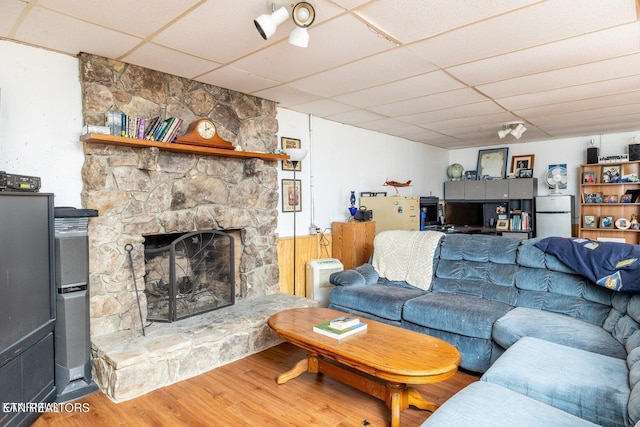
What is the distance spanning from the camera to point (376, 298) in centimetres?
334

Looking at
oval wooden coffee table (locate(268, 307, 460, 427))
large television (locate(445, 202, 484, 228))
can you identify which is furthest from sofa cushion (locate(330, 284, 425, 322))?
large television (locate(445, 202, 484, 228))

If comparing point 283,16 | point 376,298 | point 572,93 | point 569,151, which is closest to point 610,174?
point 569,151

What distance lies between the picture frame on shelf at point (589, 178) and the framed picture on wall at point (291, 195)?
4606 mm

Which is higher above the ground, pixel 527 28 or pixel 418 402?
pixel 527 28

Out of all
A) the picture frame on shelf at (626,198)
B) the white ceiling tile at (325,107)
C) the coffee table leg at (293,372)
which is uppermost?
the white ceiling tile at (325,107)

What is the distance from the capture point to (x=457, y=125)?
16.8 feet

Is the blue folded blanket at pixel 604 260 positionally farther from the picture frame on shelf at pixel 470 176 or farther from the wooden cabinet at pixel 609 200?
the picture frame on shelf at pixel 470 176

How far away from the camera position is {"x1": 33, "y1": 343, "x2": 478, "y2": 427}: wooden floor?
7.22ft

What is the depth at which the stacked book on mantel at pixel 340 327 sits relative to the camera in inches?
94.6

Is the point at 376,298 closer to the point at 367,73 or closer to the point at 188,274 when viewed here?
the point at 188,274

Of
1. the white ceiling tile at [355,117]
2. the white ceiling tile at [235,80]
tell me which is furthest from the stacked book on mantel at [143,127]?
the white ceiling tile at [355,117]

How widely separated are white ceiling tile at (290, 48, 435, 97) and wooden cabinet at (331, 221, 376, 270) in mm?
1688

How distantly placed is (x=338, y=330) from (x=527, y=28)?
2.22 m

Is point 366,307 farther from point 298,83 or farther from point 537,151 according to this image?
point 537,151
